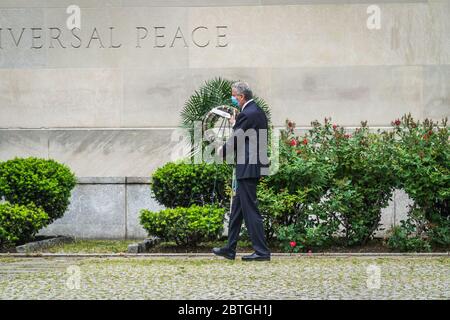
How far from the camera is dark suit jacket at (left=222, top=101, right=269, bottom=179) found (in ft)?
35.2

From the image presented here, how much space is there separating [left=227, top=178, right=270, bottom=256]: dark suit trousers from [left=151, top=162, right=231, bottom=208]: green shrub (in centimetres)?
197

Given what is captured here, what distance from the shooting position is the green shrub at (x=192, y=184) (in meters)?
12.9

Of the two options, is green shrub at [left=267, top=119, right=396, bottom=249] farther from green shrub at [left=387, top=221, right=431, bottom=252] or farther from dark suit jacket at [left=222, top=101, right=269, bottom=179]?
dark suit jacket at [left=222, top=101, right=269, bottom=179]

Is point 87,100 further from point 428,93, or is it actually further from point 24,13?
point 428,93

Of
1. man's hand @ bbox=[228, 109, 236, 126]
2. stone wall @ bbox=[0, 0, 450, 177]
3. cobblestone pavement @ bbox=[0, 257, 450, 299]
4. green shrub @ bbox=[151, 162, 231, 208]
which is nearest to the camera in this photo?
cobblestone pavement @ bbox=[0, 257, 450, 299]

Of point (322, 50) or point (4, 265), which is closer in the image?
point (4, 265)

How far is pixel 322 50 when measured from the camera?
1545cm

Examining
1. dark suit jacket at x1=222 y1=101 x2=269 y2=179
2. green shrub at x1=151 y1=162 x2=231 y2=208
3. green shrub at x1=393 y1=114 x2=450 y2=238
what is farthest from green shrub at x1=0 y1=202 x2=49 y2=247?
green shrub at x1=393 y1=114 x2=450 y2=238

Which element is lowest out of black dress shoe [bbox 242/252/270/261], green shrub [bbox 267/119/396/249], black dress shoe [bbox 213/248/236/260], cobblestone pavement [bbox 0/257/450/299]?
cobblestone pavement [bbox 0/257/450/299]

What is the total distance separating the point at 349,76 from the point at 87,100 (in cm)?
447

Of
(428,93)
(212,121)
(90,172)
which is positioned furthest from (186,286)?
(428,93)

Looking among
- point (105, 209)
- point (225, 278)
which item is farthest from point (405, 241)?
point (105, 209)
